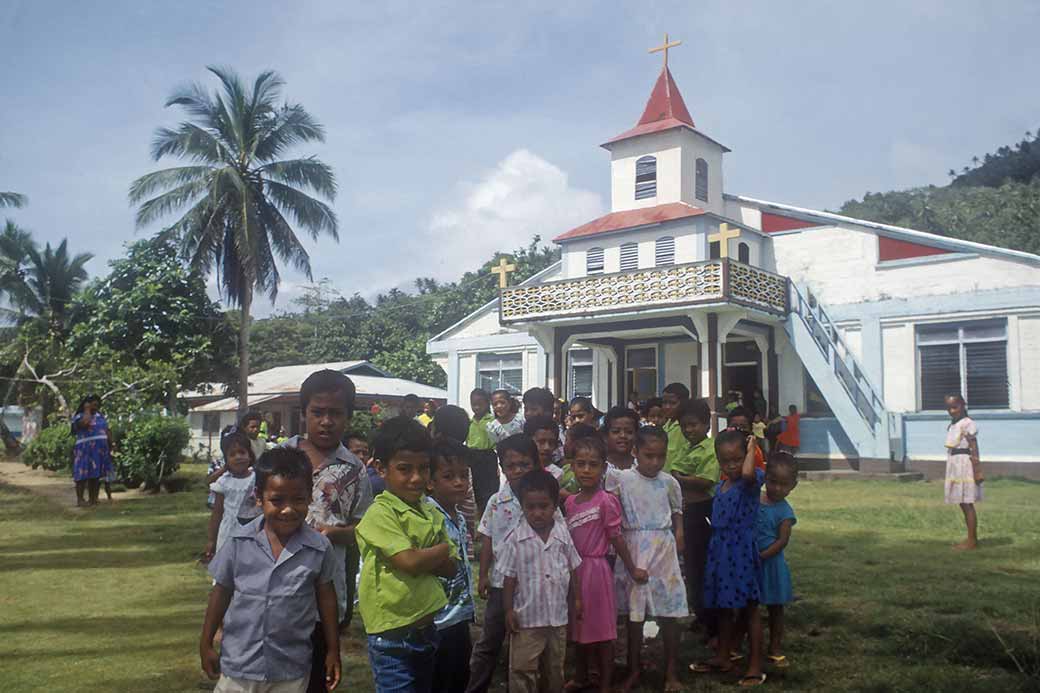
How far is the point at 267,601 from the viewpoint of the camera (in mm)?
3109

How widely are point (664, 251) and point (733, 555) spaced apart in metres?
16.2

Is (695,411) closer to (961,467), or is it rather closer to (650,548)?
(650,548)

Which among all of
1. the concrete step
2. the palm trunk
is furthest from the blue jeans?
the palm trunk

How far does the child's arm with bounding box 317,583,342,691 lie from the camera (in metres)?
3.21

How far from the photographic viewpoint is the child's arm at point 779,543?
491cm

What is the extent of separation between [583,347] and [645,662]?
17.9 meters

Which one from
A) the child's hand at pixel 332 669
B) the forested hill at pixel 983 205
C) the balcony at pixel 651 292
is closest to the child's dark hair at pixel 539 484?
the child's hand at pixel 332 669

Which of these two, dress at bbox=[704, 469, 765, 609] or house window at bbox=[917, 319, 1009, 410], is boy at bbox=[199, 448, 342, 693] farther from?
house window at bbox=[917, 319, 1009, 410]

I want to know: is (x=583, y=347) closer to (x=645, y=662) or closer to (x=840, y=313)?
(x=840, y=313)

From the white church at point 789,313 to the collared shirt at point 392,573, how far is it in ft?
47.8

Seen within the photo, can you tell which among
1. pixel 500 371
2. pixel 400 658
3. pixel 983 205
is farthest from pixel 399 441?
pixel 983 205

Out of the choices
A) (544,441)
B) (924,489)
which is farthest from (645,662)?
(924,489)

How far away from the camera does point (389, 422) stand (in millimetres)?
3613

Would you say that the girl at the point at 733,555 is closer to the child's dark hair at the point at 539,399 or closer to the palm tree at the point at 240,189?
the child's dark hair at the point at 539,399
